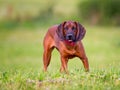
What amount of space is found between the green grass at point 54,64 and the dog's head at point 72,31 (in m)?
0.64

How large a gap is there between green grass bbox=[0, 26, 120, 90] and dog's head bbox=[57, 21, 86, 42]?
64 centimetres

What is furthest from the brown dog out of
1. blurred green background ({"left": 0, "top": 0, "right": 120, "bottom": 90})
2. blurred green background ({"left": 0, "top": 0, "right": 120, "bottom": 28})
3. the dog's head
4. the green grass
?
blurred green background ({"left": 0, "top": 0, "right": 120, "bottom": 28})

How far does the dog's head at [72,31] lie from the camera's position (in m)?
12.9

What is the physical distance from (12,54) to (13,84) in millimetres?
22370

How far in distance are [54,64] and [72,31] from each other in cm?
891

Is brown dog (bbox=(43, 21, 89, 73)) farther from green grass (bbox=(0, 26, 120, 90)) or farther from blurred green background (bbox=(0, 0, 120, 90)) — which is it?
blurred green background (bbox=(0, 0, 120, 90))

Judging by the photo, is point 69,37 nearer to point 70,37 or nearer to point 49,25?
point 70,37

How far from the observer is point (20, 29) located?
1686 inches

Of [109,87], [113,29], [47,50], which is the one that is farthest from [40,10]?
[109,87]

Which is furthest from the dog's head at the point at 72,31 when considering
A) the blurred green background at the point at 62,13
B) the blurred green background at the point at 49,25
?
the blurred green background at the point at 62,13

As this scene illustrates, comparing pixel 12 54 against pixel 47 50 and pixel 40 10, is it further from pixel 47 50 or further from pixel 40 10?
pixel 47 50

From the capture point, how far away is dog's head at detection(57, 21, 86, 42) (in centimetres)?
1285

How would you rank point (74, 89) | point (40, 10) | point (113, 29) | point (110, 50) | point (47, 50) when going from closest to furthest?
point (74, 89)
point (47, 50)
point (110, 50)
point (113, 29)
point (40, 10)

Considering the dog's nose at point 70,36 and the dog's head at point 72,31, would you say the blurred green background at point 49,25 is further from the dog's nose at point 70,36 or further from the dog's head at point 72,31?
the dog's nose at point 70,36
